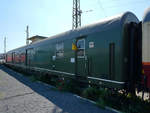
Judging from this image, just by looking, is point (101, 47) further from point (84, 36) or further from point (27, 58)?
point (27, 58)

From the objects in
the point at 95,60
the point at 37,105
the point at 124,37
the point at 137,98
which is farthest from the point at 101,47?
the point at 37,105

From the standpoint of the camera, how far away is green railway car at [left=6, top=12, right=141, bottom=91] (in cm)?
468

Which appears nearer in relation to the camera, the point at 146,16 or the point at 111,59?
the point at 146,16

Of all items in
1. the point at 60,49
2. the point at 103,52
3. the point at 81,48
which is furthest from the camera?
the point at 60,49

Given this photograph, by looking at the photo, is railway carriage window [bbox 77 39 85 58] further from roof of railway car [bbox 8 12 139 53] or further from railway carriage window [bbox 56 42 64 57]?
railway carriage window [bbox 56 42 64 57]

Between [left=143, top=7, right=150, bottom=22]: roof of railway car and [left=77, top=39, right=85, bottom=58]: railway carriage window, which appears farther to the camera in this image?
[left=77, top=39, right=85, bottom=58]: railway carriage window

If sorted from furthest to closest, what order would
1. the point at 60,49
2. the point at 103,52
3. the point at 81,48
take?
the point at 60,49 < the point at 81,48 < the point at 103,52

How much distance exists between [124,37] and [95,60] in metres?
1.49

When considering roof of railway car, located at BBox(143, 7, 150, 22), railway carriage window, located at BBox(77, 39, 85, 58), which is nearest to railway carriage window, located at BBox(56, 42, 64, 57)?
railway carriage window, located at BBox(77, 39, 85, 58)

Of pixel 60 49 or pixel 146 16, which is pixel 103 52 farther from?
pixel 60 49

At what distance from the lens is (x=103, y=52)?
531 centimetres

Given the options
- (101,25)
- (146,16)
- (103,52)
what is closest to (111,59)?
(103,52)

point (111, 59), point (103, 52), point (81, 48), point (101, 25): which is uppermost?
point (101, 25)

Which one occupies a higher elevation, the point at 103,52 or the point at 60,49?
the point at 60,49
